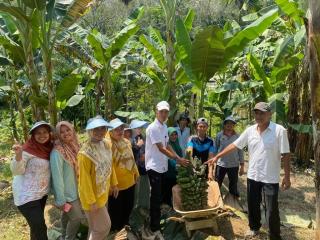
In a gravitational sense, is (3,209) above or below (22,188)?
below

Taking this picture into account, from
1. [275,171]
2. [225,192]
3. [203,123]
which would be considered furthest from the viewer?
[225,192]

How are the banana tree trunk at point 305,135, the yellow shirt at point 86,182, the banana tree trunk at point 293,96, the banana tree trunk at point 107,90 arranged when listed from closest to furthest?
the yellow shirt at point 86,182, the banana tree trunk at point 305,135, the banana tree trunk at point 293,96, the banana tree trunk at point 107,90

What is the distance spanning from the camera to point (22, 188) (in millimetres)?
3547

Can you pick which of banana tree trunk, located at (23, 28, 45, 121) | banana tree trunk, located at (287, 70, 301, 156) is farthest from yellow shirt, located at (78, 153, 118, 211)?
banana tree trunk, located at (287, 70, 301, 156)

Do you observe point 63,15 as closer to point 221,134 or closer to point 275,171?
point 221,134

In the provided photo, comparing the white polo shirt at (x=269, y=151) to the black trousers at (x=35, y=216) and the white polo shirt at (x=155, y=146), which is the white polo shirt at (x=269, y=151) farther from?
the black trousers at (x=35, y=216)

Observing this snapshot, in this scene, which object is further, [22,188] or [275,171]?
[275,171]

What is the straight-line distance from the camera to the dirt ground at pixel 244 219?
4879 millimetres

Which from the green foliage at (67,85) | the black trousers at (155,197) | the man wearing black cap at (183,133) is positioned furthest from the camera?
the green foliage at (67,85)

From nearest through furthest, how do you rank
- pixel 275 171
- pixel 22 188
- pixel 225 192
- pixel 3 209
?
pixel 22 188 < pixel 275 171 < pixel 3 209 < pixel 225 192

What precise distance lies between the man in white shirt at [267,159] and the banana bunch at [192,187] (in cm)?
58

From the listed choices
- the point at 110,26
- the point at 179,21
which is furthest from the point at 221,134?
the point at 110,26

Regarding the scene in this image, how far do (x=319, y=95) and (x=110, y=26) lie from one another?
88.9 feet

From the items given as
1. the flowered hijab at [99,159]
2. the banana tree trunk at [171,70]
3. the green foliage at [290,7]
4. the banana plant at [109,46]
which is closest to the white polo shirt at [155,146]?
the flowered hijab at [99,159]
